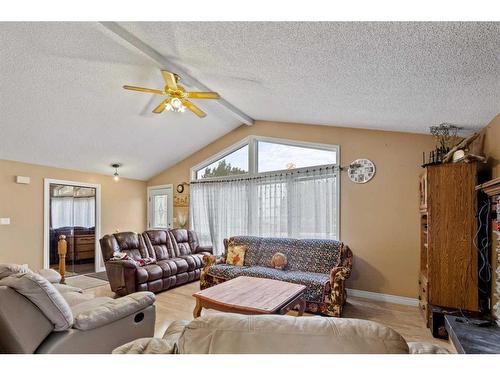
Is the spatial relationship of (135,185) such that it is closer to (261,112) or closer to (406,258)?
(261,112)

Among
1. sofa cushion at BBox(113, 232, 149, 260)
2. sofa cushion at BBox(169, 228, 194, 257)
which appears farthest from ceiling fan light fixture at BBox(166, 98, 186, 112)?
sofa cushion at BBox(169, 228, 194, 257)

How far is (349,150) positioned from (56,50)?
386 cm

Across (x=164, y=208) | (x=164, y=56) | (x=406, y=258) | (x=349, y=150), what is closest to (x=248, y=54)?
(x=164, y=56)

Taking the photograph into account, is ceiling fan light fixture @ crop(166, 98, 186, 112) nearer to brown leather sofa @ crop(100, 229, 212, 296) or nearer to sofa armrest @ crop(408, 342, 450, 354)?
brown leather sofa @ crop(100, 229, 212, 296)

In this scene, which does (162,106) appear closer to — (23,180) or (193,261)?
(193,261)

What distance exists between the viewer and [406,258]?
3877 millimetres

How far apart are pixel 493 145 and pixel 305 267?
2.56 metres

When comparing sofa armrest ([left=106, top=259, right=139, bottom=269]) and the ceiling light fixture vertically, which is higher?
the ceiling light fixture

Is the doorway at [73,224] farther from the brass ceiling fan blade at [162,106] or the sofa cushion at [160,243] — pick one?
the brass ceiling fan blade at [162,106]

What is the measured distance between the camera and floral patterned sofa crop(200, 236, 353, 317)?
335 cm

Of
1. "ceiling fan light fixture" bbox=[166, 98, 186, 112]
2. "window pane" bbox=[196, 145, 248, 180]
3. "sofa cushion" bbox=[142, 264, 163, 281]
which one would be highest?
"ceiling fan light fixture" bbox=[166, 98, 186, 112]

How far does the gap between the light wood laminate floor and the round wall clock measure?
174 cm

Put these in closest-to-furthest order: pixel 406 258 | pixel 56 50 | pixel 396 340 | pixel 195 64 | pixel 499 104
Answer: pixel 396 340, pixel 499 104, pixel 56 50, pixel 195 64, pixel 406 258

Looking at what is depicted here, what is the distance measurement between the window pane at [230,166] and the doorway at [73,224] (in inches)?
95.1
